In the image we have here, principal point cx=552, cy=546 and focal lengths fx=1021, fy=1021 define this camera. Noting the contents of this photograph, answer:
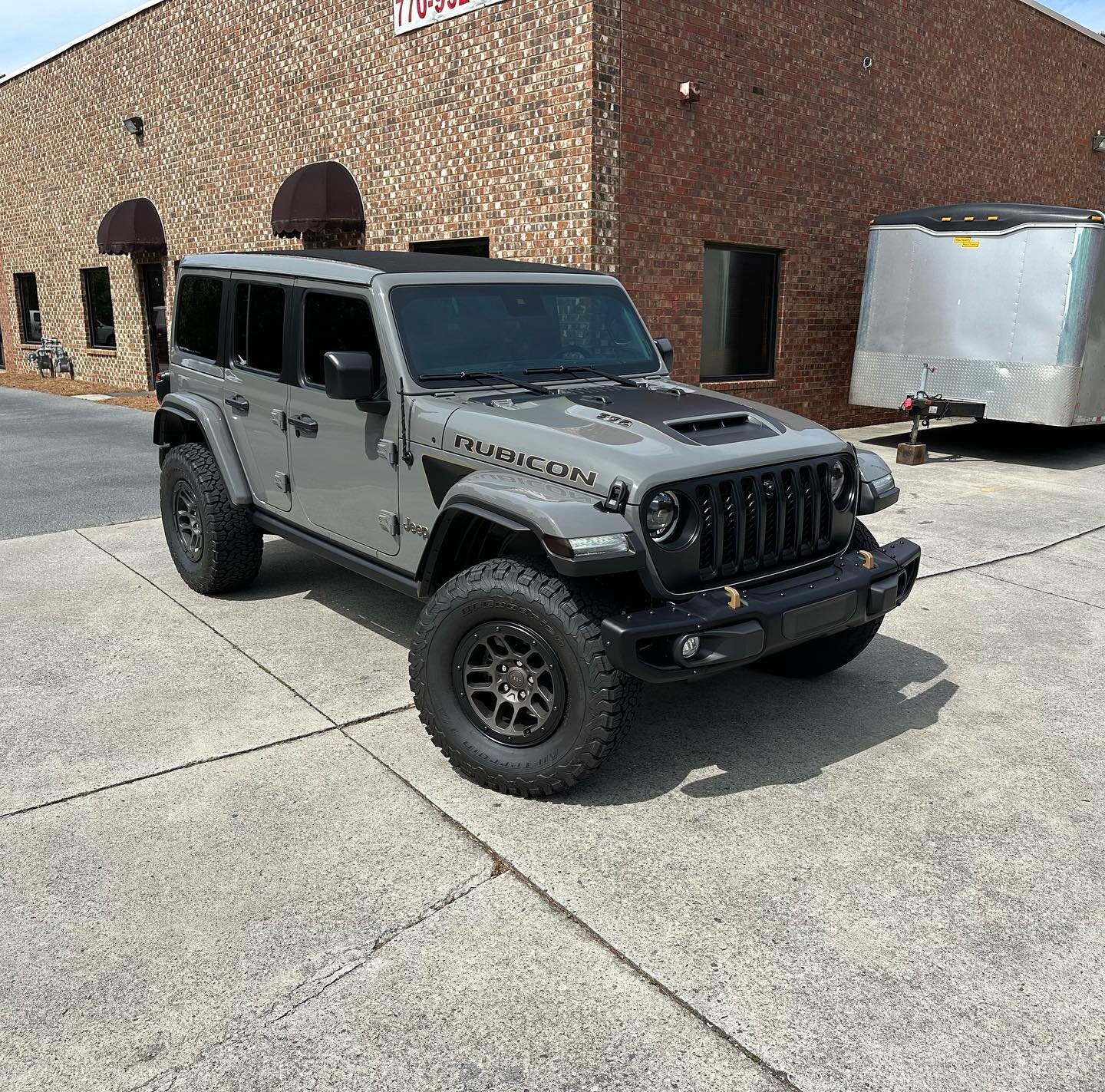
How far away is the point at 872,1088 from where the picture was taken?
2.44 m

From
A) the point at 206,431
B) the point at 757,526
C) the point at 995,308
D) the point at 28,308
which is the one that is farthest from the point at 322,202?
the point at 28,308

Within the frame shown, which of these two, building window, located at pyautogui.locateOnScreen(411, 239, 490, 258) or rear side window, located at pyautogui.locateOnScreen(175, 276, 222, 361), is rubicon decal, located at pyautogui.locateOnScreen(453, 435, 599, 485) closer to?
rear side window, located at pyautogui.locateOnScreen(175, 276, 222, 361)

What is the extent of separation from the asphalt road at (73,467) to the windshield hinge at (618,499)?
5.95 meters

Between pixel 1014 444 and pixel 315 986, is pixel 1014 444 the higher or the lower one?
the lower one

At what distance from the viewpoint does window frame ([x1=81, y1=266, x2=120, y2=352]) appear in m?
19.5

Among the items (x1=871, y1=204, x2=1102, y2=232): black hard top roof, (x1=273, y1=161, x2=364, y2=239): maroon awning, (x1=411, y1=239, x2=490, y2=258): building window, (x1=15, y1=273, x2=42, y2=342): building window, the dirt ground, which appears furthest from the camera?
(x1=15, y1=273, x2=42, y2=342): building window

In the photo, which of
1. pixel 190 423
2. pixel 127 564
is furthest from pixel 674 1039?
pixel 127 564

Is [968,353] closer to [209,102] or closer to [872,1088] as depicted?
[872,1088]

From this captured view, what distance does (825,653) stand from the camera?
4.90m

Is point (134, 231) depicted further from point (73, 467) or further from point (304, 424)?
point (304, 424)

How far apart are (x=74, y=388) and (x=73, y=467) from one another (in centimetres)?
1009

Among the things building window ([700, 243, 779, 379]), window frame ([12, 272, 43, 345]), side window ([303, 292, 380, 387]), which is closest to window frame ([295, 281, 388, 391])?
side window ([303, 292, 380, 387])

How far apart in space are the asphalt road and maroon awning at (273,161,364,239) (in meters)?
3.33

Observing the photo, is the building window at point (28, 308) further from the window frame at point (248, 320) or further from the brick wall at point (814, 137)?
the window frame at point (248, 320)
